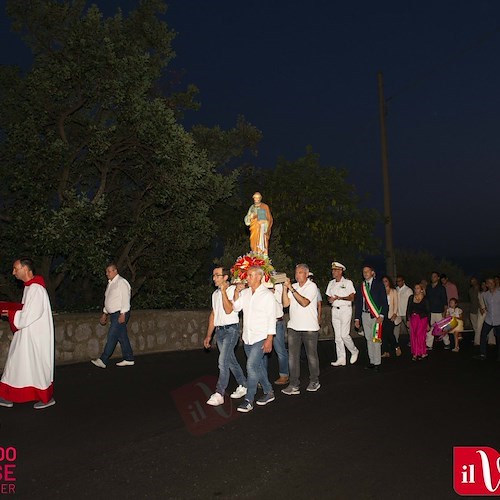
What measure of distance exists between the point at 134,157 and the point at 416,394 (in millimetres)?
9626

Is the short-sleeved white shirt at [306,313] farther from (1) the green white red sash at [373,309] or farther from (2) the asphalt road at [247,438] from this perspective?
(1) the green white red sash at [373,309]

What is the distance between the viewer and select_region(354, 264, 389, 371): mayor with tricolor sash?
1117 cm

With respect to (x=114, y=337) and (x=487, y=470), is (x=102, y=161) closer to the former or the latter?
(x=114, y=337)

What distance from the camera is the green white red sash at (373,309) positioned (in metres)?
11.1

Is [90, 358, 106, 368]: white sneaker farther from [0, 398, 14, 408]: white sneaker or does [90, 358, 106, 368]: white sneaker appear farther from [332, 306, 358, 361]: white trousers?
[332, 306, 358, 361]: white trousers

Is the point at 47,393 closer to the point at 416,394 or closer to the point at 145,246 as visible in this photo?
the point at 416,394

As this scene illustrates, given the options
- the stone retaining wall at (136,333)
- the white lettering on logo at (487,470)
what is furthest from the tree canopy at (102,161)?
the white lettering on logo at (487,470)

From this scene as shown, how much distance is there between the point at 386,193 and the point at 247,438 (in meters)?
14.4

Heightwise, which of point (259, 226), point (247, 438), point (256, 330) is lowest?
point (247, 438)

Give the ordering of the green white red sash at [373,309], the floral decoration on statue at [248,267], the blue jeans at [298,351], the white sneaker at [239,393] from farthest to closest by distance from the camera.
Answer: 1. the green white red sash at [373,309]
2. the floral decoration on statue at [248,267]
3. the blue jeans at [298,351]
4. the white sneaker at [239,393]

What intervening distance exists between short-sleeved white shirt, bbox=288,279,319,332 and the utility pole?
10.5 meters

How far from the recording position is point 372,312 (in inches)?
444

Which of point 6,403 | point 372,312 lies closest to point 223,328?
point 6,403

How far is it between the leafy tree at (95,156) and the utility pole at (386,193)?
552 centimetres
